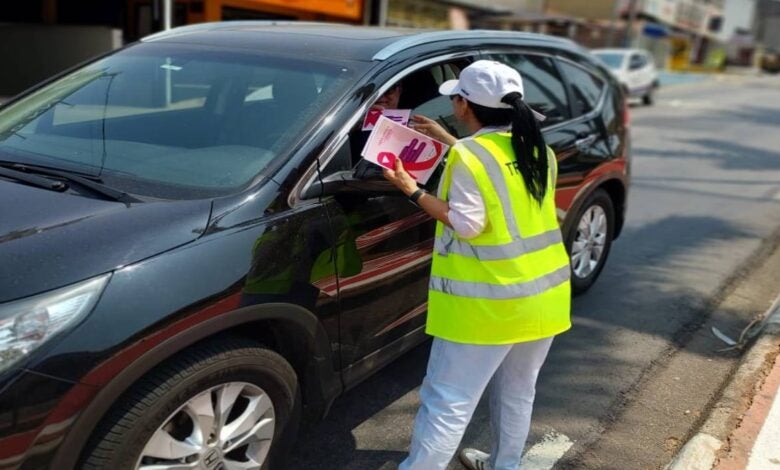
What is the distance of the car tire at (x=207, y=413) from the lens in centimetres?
201

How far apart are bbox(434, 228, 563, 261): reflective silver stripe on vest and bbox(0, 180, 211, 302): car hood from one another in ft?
2.57

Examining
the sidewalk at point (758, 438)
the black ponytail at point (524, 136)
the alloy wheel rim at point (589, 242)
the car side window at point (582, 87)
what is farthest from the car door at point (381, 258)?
the alloy wheel rim at point (589, 242)

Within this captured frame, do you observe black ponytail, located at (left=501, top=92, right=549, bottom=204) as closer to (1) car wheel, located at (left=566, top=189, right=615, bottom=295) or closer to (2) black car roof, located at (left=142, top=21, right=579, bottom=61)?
(2) black car roof, located at (left=142, top=21, right=579, bottom=61)

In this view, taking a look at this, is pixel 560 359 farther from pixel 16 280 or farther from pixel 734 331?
pixel 16 280

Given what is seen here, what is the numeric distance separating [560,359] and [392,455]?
1389mm

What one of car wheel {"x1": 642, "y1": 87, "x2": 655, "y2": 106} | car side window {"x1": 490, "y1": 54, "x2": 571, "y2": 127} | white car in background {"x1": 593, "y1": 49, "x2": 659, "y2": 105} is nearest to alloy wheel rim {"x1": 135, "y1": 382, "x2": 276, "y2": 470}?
car side window {"x1": 490, "y1": 54, "x2": 571, "y2": 127}

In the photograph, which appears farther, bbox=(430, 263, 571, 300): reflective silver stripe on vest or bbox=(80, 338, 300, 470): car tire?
bbox=(430, 263, 571, 300): reflective silver stripe on vest

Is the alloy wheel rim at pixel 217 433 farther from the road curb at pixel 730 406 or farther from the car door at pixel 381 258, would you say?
the road curb at pixel 730 406

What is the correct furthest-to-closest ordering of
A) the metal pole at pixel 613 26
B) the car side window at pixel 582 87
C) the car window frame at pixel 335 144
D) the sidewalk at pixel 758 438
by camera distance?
the metal pole at pixel 613 26 → the car side window at pixel 582 87 → the sidewalk at pixel 758 438 → the car window frame at pixel 335 144

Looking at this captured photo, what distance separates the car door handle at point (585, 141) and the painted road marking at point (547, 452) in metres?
Answer: 1.78

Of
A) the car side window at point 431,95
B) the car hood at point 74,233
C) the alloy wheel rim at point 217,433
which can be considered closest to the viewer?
the car hood at point 74,233

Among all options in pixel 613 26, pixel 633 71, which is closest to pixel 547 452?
pixel 633 71

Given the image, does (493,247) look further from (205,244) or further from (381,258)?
(205,244)

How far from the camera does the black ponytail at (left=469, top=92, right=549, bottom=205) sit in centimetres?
226
